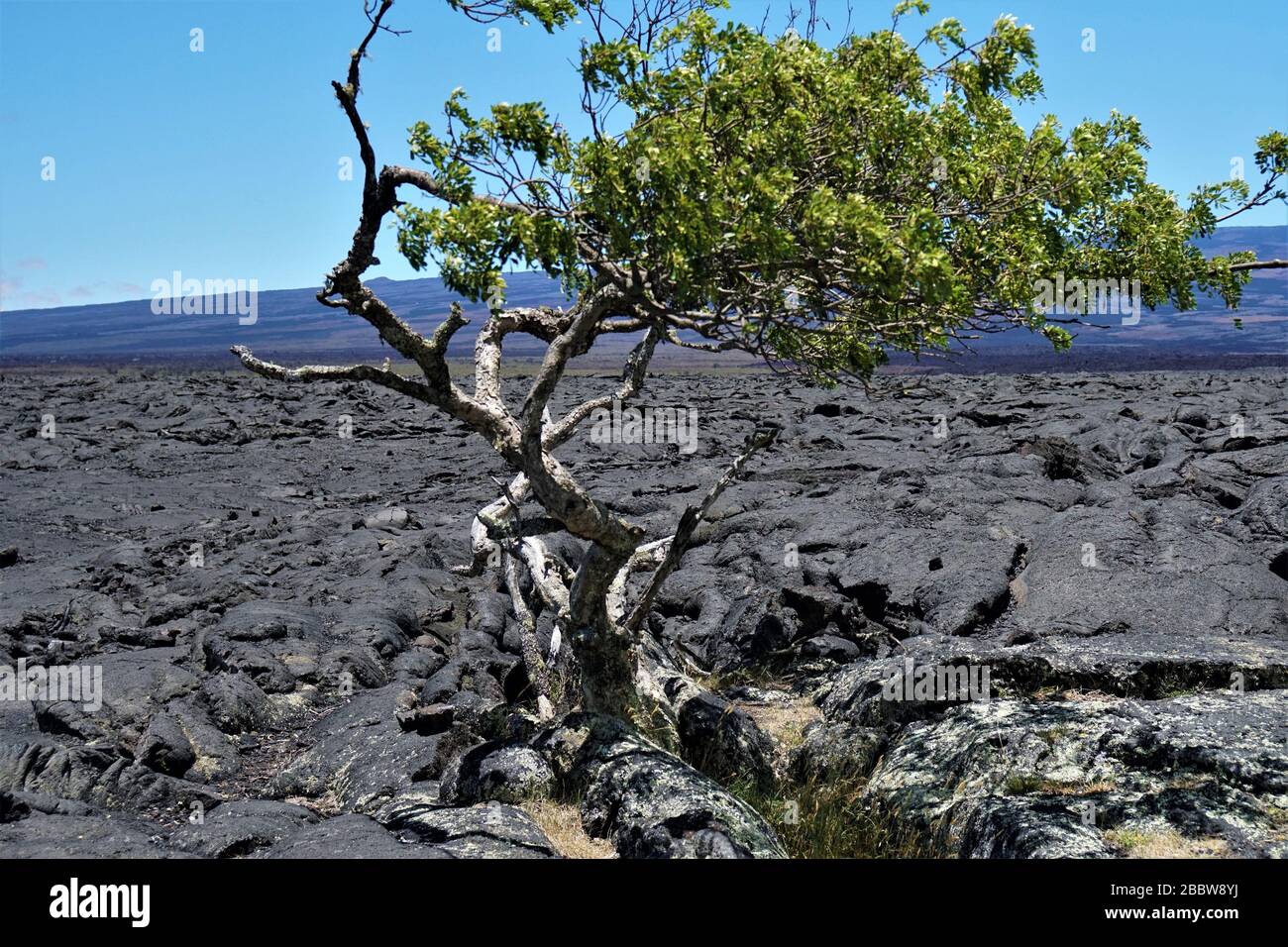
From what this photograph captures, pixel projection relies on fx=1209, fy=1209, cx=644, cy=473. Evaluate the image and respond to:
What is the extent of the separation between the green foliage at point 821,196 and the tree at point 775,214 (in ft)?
0.07

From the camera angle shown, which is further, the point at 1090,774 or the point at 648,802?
the point at 648,802

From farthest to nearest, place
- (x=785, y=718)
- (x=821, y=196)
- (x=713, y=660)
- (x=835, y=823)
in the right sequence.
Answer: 1. (x=713, y=660)
2. (x=785, y=718)
3. (x=835, y=823)
4. (x=821, y=196)

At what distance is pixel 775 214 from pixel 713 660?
9.77 metres

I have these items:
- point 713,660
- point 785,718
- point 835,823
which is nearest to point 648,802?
point 835,823

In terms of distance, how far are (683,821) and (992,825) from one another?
2.34 meters

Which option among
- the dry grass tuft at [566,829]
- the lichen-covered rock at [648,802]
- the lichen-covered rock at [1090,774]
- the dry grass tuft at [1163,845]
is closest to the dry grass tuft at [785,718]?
the lichen-covered rock at [1090,774]

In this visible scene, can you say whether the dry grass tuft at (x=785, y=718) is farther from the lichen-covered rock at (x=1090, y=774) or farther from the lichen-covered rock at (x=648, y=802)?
the lichen-covered rock at (x=648, y=802)

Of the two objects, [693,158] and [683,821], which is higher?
[693,158]

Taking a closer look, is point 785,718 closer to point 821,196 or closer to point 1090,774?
point 1090,774

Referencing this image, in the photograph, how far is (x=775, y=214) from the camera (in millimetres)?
8562

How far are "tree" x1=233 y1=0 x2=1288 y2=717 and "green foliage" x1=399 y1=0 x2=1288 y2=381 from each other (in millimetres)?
21

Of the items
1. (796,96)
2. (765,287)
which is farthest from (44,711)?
(796,96)

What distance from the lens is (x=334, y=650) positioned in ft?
53.9
